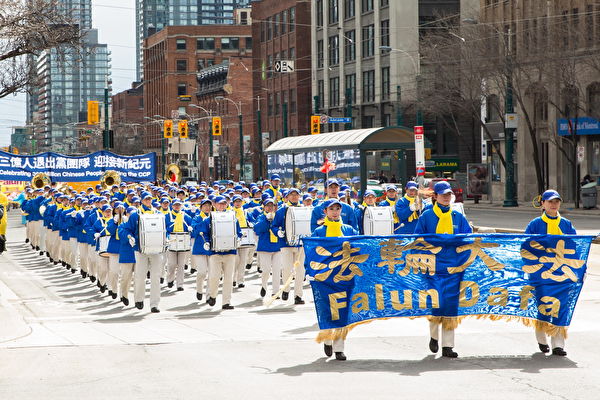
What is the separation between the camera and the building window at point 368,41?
250 ft

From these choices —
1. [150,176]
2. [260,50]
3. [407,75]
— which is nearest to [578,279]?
[150,176]

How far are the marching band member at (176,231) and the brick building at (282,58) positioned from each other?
6346 cm

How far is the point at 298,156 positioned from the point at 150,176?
1091 centimetres

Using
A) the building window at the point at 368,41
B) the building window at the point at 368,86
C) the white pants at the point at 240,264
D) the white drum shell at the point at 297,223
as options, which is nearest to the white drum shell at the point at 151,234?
the white drum shell at the point at 297,223

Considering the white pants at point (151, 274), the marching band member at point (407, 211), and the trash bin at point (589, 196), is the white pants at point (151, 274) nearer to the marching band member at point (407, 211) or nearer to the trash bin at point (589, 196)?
the marching band member at point (407, 211)

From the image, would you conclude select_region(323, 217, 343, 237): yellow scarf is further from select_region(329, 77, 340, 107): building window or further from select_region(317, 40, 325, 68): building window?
select_region(317, 40, 325, 68): building window

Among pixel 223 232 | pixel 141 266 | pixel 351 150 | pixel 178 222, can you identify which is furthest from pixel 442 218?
pixel 351 150

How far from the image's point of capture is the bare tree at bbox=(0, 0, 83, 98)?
1969 centimetres

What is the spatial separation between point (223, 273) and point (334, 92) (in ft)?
218

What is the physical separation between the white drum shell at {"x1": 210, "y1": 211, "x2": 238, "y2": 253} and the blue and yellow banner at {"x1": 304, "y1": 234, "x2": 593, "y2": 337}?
18.1 feet

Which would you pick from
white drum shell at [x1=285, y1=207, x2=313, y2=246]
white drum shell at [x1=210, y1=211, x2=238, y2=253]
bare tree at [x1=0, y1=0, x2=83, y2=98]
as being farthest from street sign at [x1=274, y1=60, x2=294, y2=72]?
white drum shell at [x1=210, y1=211, x2=238, y2=253]

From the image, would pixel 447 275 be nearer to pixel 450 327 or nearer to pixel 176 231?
pixel 450 327

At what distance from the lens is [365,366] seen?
35.0 feet

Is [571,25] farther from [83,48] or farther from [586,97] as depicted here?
[83,48]
